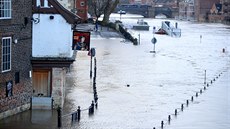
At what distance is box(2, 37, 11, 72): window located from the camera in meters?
28.0

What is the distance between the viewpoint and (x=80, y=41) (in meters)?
33.9

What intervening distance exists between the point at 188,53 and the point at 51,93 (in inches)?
1862

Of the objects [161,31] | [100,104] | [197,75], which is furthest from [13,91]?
[161,31]

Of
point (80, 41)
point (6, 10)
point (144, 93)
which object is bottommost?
point (144, 93)

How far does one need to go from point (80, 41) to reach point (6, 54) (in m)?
6.61

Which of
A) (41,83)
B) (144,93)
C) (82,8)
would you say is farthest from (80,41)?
(82,8)

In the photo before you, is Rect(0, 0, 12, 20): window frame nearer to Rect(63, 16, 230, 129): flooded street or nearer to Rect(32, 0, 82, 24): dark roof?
Rect(32, 0, 82, 24): dark roof

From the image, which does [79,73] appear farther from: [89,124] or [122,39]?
[122,39]

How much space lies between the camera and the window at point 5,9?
27.7m

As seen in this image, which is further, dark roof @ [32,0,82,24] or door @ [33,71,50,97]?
door @ [33,71,50,97]

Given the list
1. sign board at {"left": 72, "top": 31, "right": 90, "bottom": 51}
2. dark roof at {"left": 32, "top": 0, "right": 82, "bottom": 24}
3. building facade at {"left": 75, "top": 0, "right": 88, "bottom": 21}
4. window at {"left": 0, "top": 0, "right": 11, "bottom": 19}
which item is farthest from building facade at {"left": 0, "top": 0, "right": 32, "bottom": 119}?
building facade at {"left": 75, "top": 0, "right": 88, "bottom": 21}

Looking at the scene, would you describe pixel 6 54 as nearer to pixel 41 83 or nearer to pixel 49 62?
pixel 49 62

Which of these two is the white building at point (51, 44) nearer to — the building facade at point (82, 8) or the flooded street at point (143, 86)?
the flooded street at point (143, 86)

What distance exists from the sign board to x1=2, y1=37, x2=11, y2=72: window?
5.46 meters
